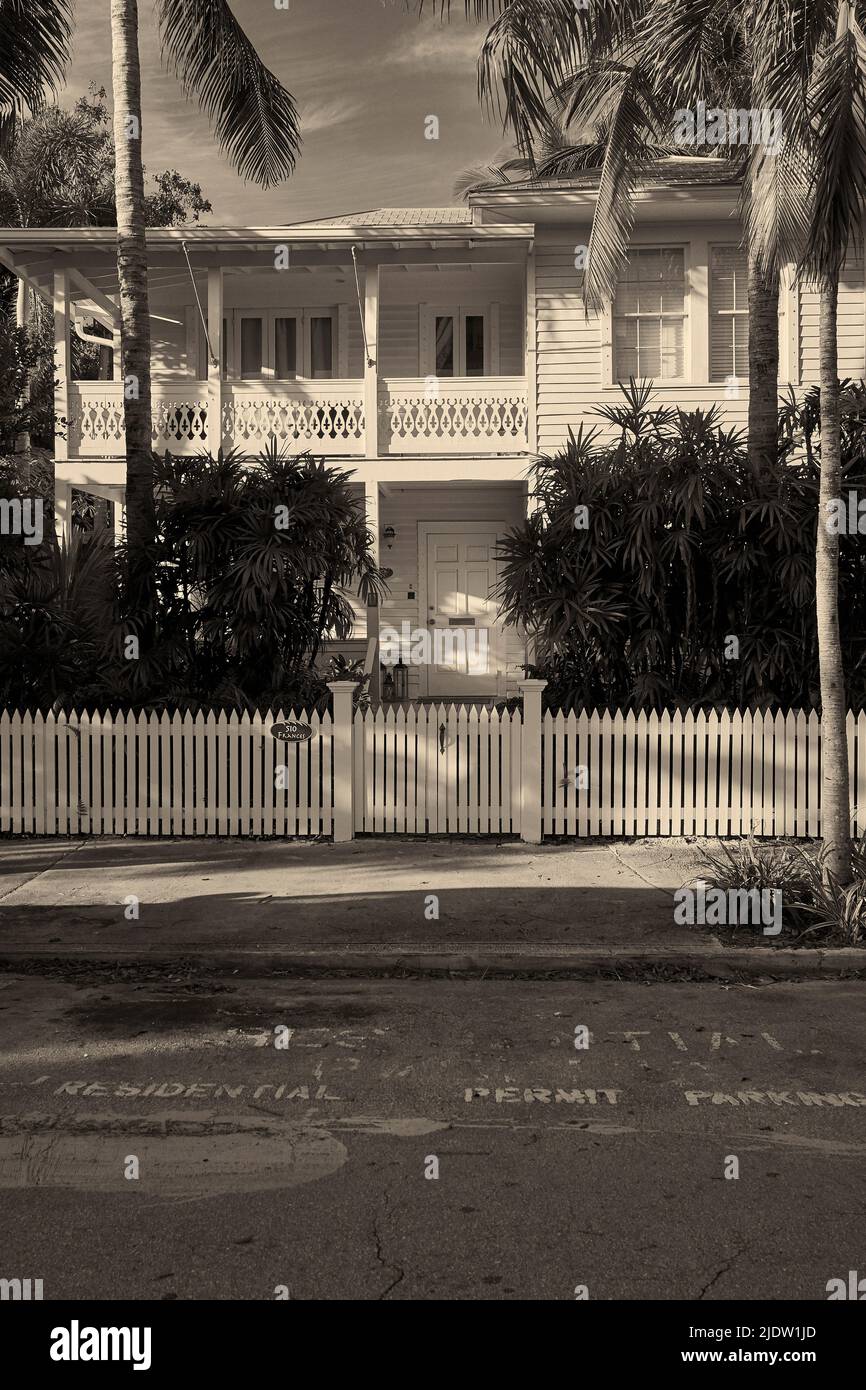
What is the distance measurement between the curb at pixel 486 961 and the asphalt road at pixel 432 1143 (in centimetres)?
43

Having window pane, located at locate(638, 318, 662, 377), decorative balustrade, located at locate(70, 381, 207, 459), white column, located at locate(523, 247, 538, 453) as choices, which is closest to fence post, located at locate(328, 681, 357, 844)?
white column, located at locate(523, 247, 538, 453)

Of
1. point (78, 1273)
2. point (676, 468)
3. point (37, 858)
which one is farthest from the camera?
point (676, 468)

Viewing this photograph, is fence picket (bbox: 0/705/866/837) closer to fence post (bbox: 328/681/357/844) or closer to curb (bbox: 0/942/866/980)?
fence post (bbox: 328/681/357/844)

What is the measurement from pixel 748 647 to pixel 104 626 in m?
6.04

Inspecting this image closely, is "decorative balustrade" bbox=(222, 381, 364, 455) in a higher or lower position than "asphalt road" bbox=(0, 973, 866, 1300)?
higher

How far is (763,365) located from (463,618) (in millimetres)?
9193

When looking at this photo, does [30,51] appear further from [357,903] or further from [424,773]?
[357,903]

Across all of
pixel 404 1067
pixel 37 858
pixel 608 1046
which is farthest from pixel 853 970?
pixel 37 858

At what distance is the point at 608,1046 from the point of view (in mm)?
5863

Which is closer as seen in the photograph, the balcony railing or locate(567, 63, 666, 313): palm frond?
locate(567, 63, 666, 313): palm frond

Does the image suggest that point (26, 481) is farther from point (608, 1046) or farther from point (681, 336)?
point (608, 1046)

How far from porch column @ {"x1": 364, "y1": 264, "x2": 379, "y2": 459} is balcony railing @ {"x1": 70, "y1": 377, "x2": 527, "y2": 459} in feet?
0.44

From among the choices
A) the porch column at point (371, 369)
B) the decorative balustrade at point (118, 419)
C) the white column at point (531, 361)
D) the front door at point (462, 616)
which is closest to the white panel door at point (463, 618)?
the front door at point (462, 616)

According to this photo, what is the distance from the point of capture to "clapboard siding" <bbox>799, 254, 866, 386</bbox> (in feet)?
60.1
